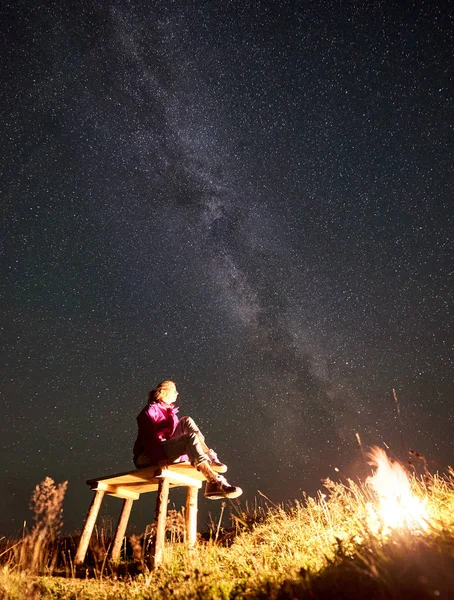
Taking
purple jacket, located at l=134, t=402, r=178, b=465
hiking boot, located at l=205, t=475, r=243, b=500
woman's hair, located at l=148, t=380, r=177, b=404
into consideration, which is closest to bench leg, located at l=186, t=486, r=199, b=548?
hiking boot, located at l=205, t=475, r=243, b=500

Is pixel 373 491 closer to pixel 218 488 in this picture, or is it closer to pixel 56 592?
pixel 218 488

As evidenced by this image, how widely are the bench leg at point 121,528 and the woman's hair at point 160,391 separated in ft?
5.69

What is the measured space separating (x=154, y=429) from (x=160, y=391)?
0.69 meters

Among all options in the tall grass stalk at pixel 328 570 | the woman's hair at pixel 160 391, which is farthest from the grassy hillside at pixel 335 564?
the woman's hair at pixel 160 391

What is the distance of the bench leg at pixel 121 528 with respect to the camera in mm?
5481

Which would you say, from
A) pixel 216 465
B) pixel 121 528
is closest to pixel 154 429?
pixel 216 465

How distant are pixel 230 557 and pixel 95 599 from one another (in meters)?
1.49

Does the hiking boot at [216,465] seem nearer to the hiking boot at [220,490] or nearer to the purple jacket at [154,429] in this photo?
the hiking boot at [220,490]

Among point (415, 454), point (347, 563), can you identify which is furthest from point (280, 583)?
point (415, 454)

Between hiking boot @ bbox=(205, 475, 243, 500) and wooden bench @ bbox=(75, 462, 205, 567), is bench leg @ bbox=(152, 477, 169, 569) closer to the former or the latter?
wooden bench @ bbox=(75, 462, 205, 567)

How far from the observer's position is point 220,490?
15.0ft

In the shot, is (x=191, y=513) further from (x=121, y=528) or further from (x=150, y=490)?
(x=121, y=528)

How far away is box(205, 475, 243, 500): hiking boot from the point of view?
456 centimetres

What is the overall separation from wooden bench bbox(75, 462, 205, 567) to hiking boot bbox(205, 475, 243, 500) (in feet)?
1.06
